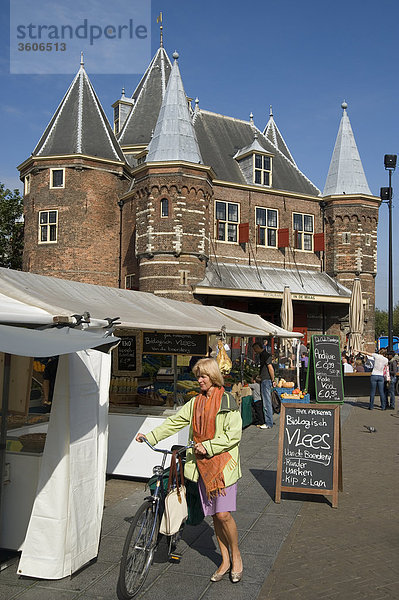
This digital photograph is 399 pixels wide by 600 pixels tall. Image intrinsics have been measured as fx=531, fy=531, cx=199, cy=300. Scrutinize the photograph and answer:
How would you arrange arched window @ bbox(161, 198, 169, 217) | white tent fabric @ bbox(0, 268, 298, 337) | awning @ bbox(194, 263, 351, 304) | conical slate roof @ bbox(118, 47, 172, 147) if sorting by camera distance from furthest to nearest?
conical slate roof @ bbox(118, 47, 172, 147), awning @ bbox(194, 263, 351, 304), arched window @ bbox(161, 198, 169, 217), white tent fabric @ bbox(0, 268, 298, 337)

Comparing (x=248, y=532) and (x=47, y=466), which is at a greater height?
(x=47, y=466)

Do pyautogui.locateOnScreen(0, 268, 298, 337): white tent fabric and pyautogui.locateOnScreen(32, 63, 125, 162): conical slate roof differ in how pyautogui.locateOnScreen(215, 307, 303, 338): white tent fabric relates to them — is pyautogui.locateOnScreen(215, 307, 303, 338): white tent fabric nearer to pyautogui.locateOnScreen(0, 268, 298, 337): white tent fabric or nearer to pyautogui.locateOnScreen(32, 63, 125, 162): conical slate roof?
pyautogui.locateOnScreen(0, 268, 298, 337): white tent fabric

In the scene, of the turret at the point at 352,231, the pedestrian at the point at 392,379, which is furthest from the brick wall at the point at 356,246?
the pedestrian at the point at 392,379

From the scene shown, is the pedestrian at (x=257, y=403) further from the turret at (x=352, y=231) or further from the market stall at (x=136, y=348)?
the turret at (x=352, y=231)

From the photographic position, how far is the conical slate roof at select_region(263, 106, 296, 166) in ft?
111

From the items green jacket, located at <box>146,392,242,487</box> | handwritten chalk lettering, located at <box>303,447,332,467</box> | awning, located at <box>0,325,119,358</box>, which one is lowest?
handwritten chalk lettering, located at <box>303,447,332,467</box>

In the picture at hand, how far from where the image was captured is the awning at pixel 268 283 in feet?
81.0

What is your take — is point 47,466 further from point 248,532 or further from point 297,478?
point 297,478

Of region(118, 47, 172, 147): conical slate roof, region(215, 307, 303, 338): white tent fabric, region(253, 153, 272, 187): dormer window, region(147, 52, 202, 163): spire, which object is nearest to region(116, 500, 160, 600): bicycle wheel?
region(215, 307, 303, 338): white tent fabric

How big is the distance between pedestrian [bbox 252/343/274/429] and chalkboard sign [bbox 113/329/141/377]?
332cm

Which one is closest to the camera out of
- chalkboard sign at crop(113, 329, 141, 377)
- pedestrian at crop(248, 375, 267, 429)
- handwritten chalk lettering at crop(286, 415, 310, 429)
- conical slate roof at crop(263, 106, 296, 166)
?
handwritten chalk lettering at crop(286, 415, 310, 429)

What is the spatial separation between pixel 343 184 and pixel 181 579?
2796cm

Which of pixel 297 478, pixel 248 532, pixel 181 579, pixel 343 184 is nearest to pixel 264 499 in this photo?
pixel 297 478

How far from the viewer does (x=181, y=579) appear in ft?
13.4
